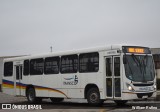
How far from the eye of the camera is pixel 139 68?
18484 millimetres

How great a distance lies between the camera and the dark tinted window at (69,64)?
20.6m

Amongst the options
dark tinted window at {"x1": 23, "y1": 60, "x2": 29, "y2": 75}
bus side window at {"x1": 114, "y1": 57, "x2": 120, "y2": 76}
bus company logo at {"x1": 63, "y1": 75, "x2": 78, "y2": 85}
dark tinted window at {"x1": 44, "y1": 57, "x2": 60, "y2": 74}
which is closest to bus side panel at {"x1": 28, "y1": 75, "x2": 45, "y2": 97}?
dark tinted window at {"x1": 23, "y1": 60, "x2": 29, "y2": 75}

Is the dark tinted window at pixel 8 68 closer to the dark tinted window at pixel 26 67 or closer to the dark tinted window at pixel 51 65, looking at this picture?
the dark tinted window at pixel 26 67

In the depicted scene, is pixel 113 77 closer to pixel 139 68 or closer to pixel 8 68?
pixel 139 68

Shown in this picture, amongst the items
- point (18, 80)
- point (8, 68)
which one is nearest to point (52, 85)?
point (18, 80)

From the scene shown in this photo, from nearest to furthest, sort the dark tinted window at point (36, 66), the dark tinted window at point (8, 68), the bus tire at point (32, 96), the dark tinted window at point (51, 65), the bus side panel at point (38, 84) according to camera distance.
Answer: the dark tinted window at point (51, 65) < the bus side panel at point (38, 84) < the dark tinted window at point (36, 66) < the bus tire at point (32, 96) < the dark tinted window at point (8, 68)

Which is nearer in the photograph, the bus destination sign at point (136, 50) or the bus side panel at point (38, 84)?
the bus destination sign at point (136, 50)

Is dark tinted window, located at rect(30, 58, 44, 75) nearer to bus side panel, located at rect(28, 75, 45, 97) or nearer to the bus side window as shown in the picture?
bus side panel, located at rect(28, 75, 45, 97)

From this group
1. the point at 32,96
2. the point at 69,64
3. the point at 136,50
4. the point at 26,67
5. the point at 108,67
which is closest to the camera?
the point at 108,67

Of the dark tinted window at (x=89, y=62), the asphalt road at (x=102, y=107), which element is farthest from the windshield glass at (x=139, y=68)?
the dark tinted window at (x=89, y=62)

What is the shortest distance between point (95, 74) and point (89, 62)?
836 millimetres

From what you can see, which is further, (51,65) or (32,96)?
(32,96)

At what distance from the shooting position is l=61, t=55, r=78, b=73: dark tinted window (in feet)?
67.7

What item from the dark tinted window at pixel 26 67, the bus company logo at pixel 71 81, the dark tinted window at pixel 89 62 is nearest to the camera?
the dark tinted window at pixel 89 62
